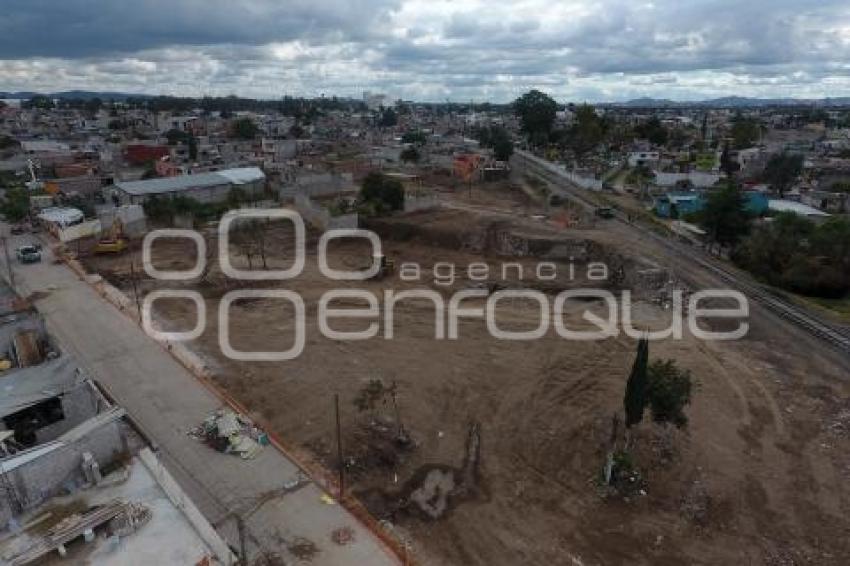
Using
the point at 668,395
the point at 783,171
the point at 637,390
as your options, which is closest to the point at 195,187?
the point at 637,390

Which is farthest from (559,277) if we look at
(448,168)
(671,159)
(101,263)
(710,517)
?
(671,159)

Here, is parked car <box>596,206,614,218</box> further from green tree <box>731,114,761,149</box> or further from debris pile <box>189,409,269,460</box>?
green tree <box>731,114,761,149</box>

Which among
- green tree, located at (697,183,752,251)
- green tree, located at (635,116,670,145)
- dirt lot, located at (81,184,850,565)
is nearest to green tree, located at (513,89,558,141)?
green tree, located at (635,116,670,145)

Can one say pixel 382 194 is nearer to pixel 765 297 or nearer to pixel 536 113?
pixel 765 297

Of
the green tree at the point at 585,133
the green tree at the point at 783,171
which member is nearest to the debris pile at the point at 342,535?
the green tree at the point at 783,171

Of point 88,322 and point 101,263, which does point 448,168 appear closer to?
point 101,263

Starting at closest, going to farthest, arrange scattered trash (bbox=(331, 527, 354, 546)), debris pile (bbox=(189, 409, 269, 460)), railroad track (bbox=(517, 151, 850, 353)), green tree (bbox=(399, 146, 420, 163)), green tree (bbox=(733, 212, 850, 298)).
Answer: scattered trash (bbox=(331, 527, 354, 546)) → debris pile (bbox=(189, 409, 269, 460)) → railroad track (bbox=(517, 151, 850, 353)) → green tree (bbox=(733, 212, 850, 298)) → green tree (bbox=(399, 146, 420, 163))
